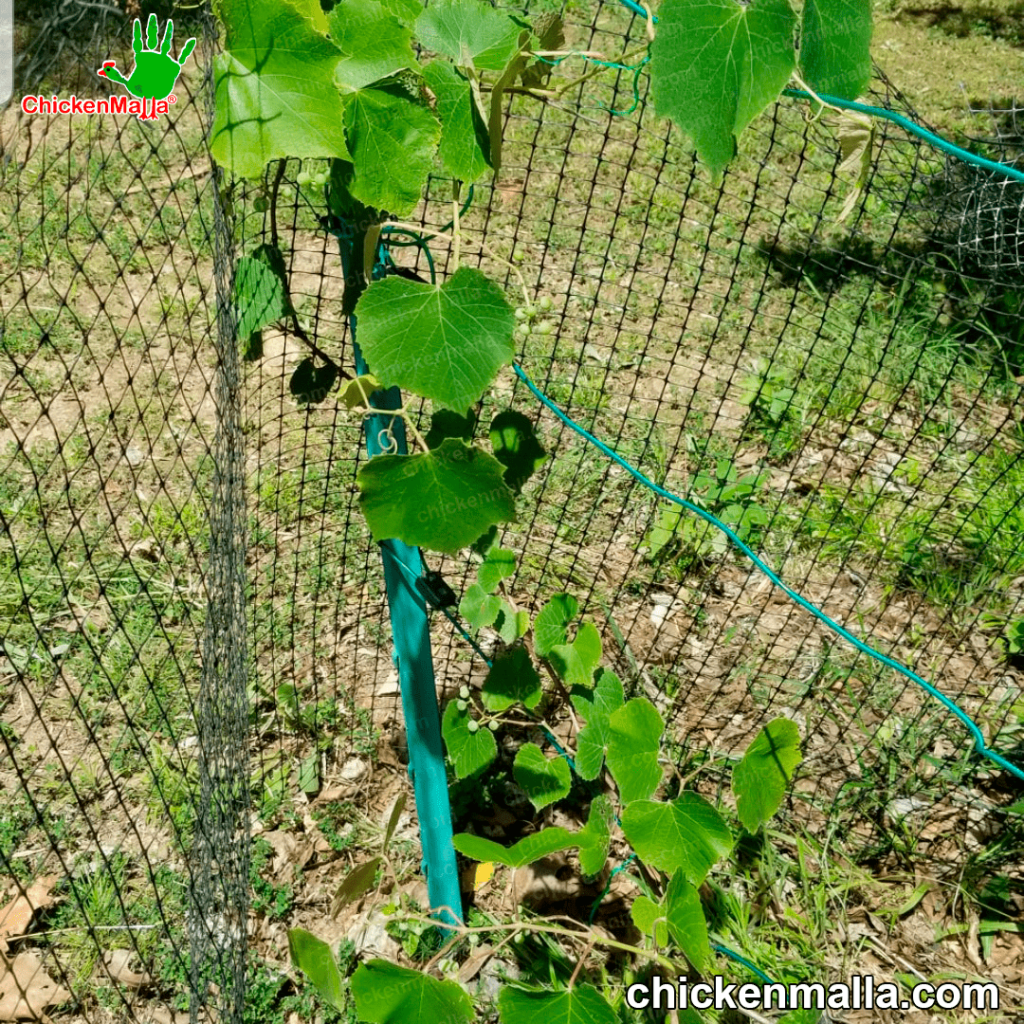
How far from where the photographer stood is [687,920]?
1372mm

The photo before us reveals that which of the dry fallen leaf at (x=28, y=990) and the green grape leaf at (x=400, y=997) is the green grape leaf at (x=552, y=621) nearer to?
the green grape leaf at (x=400, y=997)

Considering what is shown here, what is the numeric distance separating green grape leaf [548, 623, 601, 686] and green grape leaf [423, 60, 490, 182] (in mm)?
765

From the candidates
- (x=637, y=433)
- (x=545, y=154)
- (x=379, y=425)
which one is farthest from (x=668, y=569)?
(x=545, y=154)

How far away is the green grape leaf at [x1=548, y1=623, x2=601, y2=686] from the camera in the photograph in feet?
5.32

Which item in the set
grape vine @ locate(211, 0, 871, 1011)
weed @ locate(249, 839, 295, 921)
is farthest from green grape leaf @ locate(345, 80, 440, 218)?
weed @ locate(249, 839, 295, 921)

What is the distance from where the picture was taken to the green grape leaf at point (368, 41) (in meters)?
1.10

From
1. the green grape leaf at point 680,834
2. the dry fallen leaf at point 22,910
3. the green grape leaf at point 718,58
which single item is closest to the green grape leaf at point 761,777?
the green grape leaf at point 680,834

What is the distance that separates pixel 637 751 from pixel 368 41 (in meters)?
1.06

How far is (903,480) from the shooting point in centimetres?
287

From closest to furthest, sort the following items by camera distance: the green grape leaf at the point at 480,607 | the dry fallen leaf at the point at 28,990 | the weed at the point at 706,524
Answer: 1. the green grape leaf at the point at 480,607
2. the dry fallen leaf at the point at 28,990
3. the weed at the point at 706,524

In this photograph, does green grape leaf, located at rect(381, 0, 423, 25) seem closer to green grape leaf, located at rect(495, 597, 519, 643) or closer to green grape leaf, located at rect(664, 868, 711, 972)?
green grape leaf, located at rect(495, 597, 519, 643)

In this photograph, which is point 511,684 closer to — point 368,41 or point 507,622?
point 507,622

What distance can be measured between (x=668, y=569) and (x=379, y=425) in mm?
1314

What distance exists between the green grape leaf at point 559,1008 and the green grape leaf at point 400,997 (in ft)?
0.21
